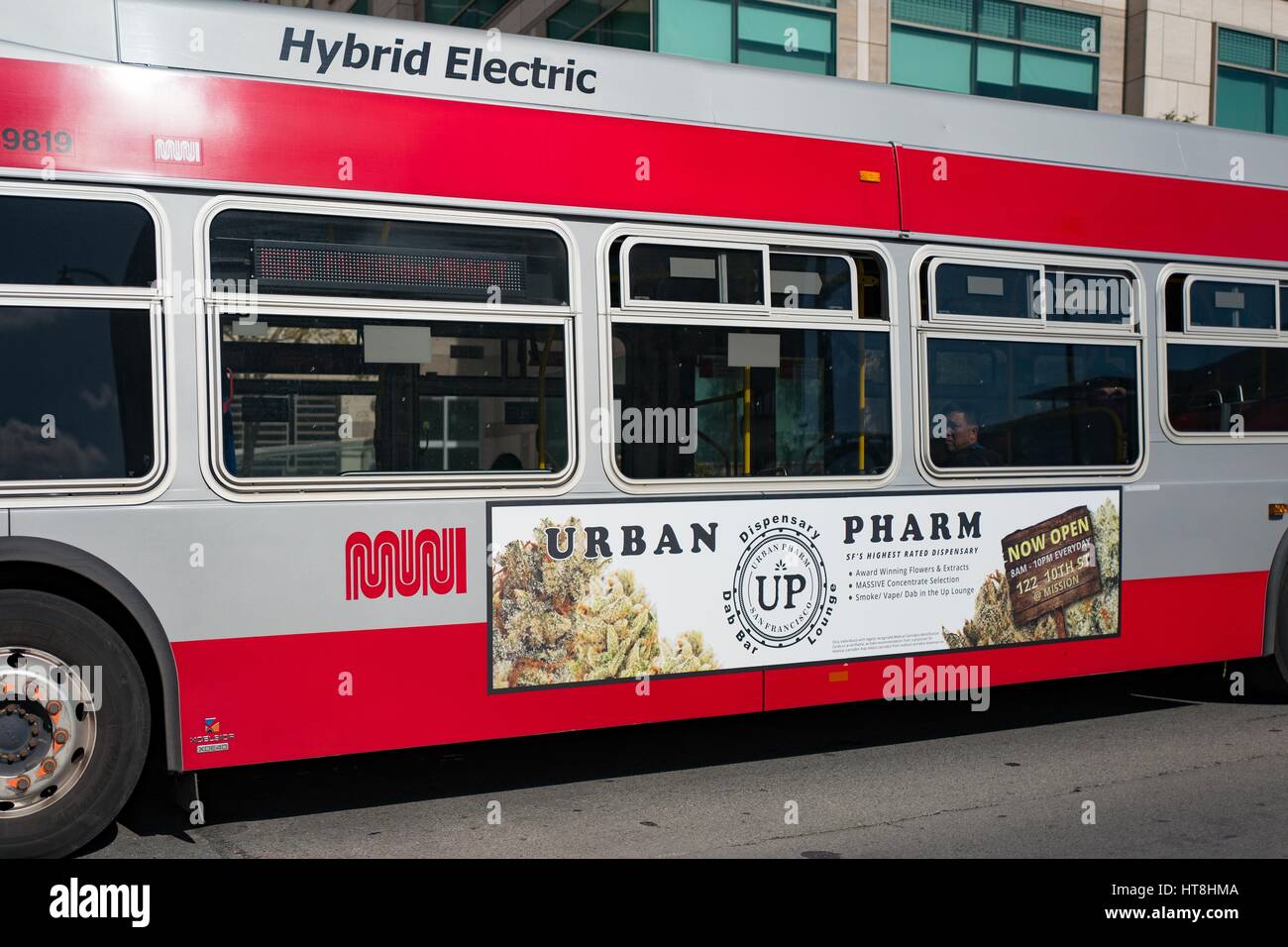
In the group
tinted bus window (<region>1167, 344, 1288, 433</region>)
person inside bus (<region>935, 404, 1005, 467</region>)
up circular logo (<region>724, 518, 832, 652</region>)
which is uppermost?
tinted bus window (<region>1167, 344, 1288, 433</region>)

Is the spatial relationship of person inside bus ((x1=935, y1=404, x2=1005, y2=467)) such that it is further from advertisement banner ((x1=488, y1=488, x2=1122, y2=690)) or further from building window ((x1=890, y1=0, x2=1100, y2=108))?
building window ((x1=890, y1=0, x2=1100, y2=108))

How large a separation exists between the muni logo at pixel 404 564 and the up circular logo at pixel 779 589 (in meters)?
1.37

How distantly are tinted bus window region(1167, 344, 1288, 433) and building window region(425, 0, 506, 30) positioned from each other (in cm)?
1794

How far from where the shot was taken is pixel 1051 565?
22.9ft

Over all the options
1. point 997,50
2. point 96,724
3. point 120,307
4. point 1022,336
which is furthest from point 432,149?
point 997,50

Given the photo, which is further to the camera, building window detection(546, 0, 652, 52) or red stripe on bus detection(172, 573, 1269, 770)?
building window detection(546, 0, 652, 52)

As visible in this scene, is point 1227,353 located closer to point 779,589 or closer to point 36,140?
point 779,589

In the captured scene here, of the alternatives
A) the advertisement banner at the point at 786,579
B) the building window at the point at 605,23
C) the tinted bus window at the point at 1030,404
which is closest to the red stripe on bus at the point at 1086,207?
the tinted bus window at the point at 1030,404

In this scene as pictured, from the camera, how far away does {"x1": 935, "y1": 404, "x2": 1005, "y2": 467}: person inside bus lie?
6.76 m

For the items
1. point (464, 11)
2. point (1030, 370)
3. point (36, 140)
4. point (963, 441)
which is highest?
point (464, 11)

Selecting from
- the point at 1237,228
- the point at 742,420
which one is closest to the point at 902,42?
the point at 1237,228

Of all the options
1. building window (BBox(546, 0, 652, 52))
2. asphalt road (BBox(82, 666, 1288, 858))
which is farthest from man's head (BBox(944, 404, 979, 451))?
building window (BBox(546, 0, 652, 52))

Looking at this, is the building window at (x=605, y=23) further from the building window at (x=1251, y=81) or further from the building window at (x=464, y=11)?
the building window at (x=1251, y=81)

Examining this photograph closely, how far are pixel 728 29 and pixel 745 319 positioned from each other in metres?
13.8
